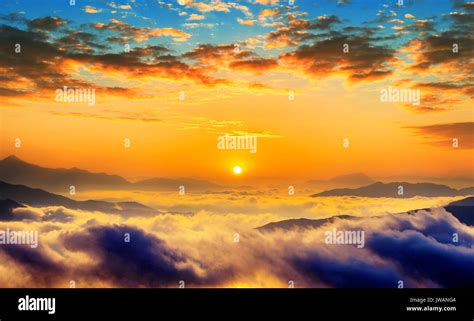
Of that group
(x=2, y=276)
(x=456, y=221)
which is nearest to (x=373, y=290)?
(x=2, y=276)

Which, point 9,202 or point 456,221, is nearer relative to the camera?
point 9,202

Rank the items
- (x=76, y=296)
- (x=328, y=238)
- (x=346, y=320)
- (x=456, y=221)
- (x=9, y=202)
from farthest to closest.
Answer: (x=456, y=221) < (x=9, y=202) < (x=328, y=238) < (x=76, y=296) < (x=346, y=320)

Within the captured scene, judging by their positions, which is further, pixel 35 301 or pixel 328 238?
pixel 328 238

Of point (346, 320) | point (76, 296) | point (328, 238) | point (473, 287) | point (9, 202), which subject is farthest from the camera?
point (9, 202)

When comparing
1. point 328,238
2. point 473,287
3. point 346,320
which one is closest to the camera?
point 346,320

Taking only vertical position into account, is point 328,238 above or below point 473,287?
above

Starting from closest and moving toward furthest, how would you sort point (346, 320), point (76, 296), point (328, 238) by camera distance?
point (346, 320), point (76, 296), point (328, 238)

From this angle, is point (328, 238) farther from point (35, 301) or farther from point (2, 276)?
point (2, 276)

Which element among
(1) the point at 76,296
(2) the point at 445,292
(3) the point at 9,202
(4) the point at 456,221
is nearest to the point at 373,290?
(2) the point at 445,292

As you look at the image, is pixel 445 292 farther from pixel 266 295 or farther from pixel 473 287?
pixel 266 295
